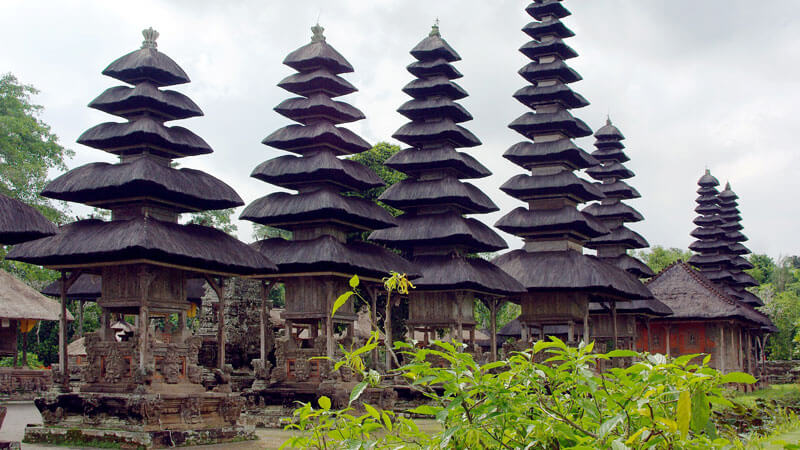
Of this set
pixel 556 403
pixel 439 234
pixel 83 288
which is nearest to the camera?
pixel 556 403

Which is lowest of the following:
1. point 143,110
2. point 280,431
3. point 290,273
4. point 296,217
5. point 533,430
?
point 280,431

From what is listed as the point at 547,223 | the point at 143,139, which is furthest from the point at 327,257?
the point at 547,223

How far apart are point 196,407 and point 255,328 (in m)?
10.4

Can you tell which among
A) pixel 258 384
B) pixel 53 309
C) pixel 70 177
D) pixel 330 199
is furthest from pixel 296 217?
pixel 53 309

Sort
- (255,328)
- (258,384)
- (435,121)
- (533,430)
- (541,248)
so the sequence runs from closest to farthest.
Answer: (533,430) → (258,384) → (255,328) → (435,121) → (541,248)

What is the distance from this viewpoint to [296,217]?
26.7m

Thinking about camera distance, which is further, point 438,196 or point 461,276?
point 438,196

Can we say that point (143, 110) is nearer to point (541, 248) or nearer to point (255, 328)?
point (255, 328)

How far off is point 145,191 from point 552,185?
1783 cm

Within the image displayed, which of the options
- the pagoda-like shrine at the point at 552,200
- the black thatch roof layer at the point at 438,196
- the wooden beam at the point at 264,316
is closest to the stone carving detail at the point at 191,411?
the wooden beam at the point at 264,316

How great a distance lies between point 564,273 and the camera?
31859mm

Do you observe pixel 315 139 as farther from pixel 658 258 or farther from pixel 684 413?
pixel 658 258

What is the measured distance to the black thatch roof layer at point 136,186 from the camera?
20.4 metres

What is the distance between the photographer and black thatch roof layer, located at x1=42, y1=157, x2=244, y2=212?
805 inches
